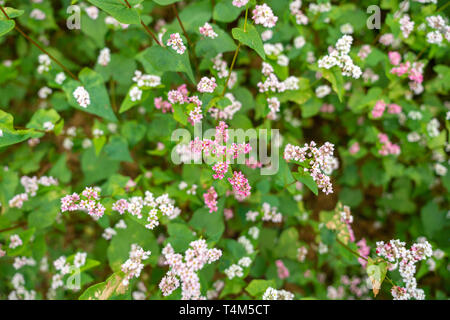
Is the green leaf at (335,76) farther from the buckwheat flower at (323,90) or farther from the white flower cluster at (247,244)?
the white flower cluster at (247,244)

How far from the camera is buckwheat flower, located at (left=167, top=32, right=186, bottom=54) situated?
250 cm

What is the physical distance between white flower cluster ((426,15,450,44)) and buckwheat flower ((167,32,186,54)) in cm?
243

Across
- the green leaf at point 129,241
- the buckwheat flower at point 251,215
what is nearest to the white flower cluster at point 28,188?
the green leaf at point 129,241

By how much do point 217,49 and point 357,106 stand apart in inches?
70.4

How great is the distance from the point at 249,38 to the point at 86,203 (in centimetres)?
181

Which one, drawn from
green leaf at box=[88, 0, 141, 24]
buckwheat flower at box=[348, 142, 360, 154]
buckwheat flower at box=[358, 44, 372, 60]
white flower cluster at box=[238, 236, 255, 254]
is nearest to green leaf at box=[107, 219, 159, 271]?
white flower cluster at box=[238, 236, 255, 254]

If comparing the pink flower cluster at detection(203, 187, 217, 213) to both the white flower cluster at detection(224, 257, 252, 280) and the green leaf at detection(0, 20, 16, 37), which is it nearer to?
the white flower cluster at detection(224, 257, 252, 280)

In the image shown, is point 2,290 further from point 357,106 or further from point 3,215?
point 357,106

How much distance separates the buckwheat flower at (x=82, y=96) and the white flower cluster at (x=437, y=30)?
3.31m

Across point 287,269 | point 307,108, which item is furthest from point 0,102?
point 287,269

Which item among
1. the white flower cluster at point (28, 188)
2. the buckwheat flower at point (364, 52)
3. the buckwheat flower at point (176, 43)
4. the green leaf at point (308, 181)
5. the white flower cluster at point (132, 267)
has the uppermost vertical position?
the buckwheat flower at point (176, 43)

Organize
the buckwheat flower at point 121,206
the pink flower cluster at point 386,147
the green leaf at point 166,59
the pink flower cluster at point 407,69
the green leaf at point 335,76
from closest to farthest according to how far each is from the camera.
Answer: the green leaf at point 166,59, the buckwheat flower at point 121,206, the green leaf at point 335,76, the pink flower cluster at point 407,69, the pink flower cluster at point 386,147

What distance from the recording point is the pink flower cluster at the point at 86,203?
2.49 metres
